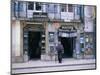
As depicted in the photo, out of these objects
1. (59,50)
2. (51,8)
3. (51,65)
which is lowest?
(51,65)

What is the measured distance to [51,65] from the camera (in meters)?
3.10

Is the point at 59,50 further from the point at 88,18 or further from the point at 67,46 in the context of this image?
the point at 88,18

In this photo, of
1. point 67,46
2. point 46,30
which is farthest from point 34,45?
point 67,46

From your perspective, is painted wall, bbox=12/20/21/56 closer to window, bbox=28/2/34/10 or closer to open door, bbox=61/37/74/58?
window, bbox=28/2/34/10

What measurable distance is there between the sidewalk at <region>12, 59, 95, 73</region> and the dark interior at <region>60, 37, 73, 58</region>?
77 mm

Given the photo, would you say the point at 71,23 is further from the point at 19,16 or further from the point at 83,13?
the point at 19,16

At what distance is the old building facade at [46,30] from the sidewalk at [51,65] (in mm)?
61

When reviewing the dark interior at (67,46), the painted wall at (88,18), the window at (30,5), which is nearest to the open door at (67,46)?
→ the dark interior at (67,46)

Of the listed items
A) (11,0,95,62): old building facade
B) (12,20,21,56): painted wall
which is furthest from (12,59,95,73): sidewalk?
(12,20,21,56): painted wall

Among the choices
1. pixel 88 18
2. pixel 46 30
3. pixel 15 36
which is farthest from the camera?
pixel 88 18

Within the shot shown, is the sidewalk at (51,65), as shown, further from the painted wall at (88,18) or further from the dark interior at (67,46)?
the painted wall at (88,18)

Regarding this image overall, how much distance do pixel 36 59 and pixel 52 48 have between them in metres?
0.27

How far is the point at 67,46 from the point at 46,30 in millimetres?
378

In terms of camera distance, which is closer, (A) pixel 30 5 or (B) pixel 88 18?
(A) pixel 30 5
